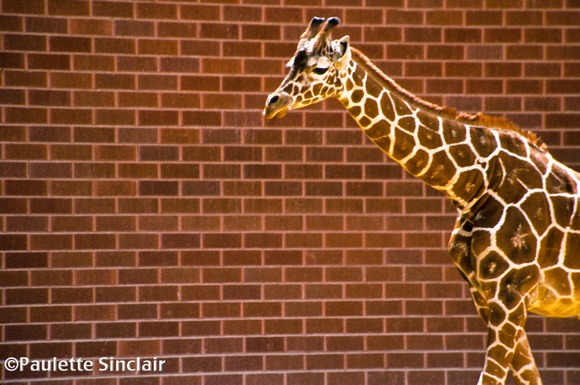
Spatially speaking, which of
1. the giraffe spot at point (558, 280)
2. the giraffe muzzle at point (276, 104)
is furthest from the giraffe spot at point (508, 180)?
the giraffe muzzle at point (276, 104)

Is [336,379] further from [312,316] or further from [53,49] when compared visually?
[53,49]

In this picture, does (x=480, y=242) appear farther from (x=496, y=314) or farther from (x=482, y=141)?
(x=482, y=141)

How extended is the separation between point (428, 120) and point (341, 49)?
1.67 ft

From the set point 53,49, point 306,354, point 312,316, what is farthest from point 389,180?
point 53,49

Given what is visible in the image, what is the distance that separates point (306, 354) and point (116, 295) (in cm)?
140

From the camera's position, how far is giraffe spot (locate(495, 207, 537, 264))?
2.23m

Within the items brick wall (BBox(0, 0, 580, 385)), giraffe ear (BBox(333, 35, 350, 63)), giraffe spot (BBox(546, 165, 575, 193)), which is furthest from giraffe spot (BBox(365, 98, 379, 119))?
brick wall (BBox(0, 0, 580, 385))

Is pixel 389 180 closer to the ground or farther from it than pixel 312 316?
farther from it

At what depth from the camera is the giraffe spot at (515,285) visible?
222cm

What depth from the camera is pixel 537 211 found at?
2285mm

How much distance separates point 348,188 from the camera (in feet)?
12.4

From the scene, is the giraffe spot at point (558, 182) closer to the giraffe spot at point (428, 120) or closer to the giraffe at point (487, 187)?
the giraffe at point (487, 187)

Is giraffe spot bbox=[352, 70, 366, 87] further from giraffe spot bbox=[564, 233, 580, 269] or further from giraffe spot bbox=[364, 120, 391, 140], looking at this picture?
giraffe spot bbox=[564, 233, 580, 269]

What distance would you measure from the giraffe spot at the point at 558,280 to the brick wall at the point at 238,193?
147 cm
